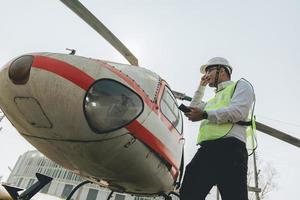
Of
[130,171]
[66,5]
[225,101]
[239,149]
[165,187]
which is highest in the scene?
[66,5]

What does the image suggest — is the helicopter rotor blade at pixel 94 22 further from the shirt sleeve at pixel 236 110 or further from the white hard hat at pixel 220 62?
the shirt sleeve at pixel 236 110

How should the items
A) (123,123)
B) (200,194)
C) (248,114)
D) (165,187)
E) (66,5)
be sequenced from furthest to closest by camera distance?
(66,5), (165,187), (248,114), (200,194), (123,123)

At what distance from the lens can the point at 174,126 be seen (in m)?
3.53

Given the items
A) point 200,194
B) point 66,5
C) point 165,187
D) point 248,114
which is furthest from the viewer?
point 66,5

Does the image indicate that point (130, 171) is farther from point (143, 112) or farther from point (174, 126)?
point (174, 126)

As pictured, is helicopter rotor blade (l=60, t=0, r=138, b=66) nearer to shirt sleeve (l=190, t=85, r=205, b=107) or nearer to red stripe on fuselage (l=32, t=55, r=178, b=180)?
shirt sleeve (l=190, t=85, r=205, b=107)

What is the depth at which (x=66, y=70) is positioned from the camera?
226 cm

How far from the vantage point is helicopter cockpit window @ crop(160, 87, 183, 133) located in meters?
3.31

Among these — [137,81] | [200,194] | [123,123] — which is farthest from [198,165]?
[137,81]

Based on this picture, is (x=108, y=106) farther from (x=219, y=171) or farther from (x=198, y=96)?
(x=198, y=96)

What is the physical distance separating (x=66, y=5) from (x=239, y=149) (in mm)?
3640

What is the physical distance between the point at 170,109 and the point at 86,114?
61.4 inches

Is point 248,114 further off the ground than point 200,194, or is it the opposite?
point 248,114

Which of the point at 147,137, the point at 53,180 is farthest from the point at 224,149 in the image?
the point at 53,180
